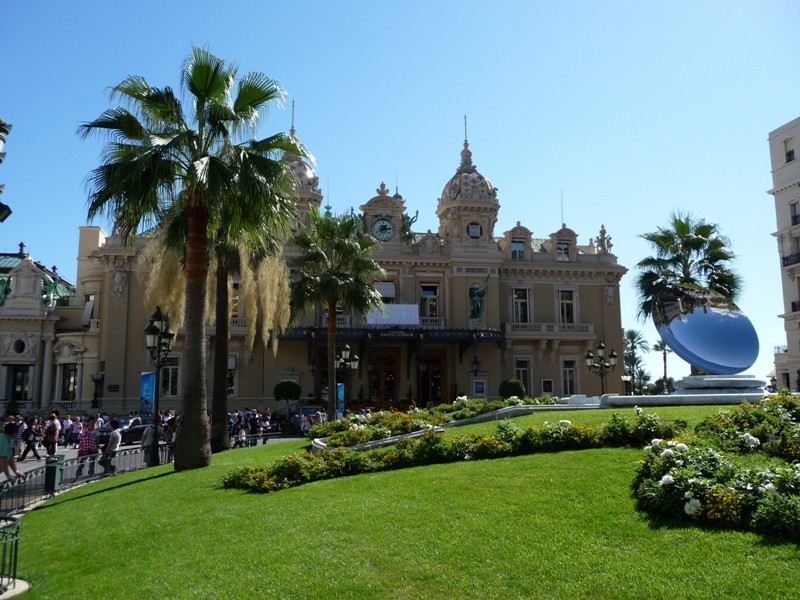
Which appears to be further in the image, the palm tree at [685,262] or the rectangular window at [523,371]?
the rectangular window at [523,371]

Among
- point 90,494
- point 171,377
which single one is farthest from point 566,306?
point 90,494

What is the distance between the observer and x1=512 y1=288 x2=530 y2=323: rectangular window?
147 ft

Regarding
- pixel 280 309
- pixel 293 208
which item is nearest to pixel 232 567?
pixel 293 208

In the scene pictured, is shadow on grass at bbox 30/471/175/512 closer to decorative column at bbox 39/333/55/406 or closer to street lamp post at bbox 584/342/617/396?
street lamp post at bbox 584/342/617/396

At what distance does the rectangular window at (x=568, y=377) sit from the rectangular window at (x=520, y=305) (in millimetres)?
3804

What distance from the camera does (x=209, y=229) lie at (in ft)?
60.0

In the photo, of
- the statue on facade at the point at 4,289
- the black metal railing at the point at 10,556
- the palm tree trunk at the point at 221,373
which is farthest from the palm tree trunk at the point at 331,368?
the statue on facade at the point at 4,289

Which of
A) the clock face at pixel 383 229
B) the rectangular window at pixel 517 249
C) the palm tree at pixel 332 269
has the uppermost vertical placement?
the clock face at pixel 383 229

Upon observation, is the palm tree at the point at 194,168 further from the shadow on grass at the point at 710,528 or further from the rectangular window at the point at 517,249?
the rectangular window at the point at 517,249

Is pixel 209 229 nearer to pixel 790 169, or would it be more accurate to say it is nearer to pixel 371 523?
pixel 371 523

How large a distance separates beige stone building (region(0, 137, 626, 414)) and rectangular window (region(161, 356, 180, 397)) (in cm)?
8

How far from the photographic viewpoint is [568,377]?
4475cm

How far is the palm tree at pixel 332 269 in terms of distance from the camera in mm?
25641

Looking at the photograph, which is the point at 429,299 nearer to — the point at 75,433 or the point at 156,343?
the point at 75,433
